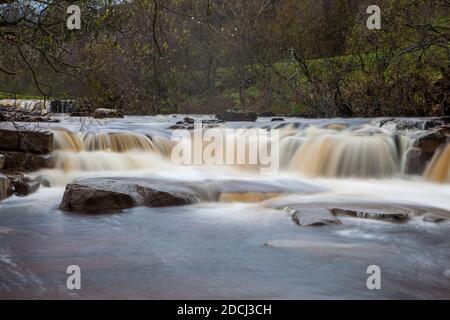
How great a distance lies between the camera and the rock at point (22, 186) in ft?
29.5

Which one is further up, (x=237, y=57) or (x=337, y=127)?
(x=237, y=57)

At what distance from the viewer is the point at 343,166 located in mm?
12109

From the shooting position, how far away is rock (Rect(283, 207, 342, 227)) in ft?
22.5

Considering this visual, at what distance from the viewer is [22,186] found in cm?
904

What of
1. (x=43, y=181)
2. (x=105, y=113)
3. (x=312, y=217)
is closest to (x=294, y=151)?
(x=312, y=217)

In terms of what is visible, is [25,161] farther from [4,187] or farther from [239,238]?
[239,238]

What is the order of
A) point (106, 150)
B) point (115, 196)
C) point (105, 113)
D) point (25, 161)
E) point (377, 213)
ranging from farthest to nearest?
point (105, 113) < point (106, 150) < point (25, 161) < point (115, 196) < point (377, 213)

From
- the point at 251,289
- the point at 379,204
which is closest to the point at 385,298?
the point at 251,289

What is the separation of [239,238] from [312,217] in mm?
1170

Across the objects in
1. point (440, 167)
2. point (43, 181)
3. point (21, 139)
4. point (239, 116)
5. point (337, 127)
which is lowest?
point (43, 181)

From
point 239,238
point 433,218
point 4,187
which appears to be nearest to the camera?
point 239,238

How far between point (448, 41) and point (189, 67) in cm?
2163

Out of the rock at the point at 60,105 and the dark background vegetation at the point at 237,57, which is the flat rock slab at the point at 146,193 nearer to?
the rock at the point at 60,105
